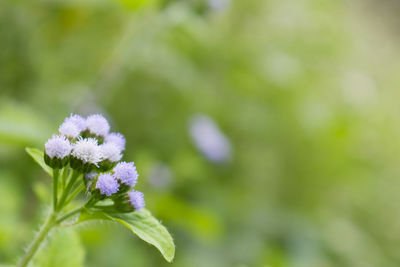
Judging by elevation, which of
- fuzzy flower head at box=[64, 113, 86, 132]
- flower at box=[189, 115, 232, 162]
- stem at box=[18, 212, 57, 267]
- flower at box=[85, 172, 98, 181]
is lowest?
stem at box=[18, 212, 57, 267]

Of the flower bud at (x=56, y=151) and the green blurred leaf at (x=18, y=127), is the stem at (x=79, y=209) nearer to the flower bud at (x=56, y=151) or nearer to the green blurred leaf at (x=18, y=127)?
the flower bud at (x=56, y=151)

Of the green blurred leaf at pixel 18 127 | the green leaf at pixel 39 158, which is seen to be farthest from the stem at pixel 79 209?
the green blurred leaf at pixel 18 127

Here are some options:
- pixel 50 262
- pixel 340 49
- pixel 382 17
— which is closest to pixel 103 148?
pixel 50 262

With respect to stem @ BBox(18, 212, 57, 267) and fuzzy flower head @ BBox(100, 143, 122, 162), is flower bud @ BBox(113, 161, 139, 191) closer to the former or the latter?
fuzzy flower head @ BBox(100, 143, 122, 162)

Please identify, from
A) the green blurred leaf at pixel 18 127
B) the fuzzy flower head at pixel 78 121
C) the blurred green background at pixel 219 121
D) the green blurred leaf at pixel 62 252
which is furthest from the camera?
the blurred green background at pixel 219 121

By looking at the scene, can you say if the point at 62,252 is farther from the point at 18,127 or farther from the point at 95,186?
the point at 18,127

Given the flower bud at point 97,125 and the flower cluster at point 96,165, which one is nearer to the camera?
the flower cluster at point 96,165

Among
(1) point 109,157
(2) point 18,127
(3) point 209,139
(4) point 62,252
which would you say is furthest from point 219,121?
(1) point 109,157

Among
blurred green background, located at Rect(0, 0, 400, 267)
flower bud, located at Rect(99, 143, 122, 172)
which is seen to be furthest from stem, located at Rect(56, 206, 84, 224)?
blurred green background, located at Rect(0, 0, 400, 267)
